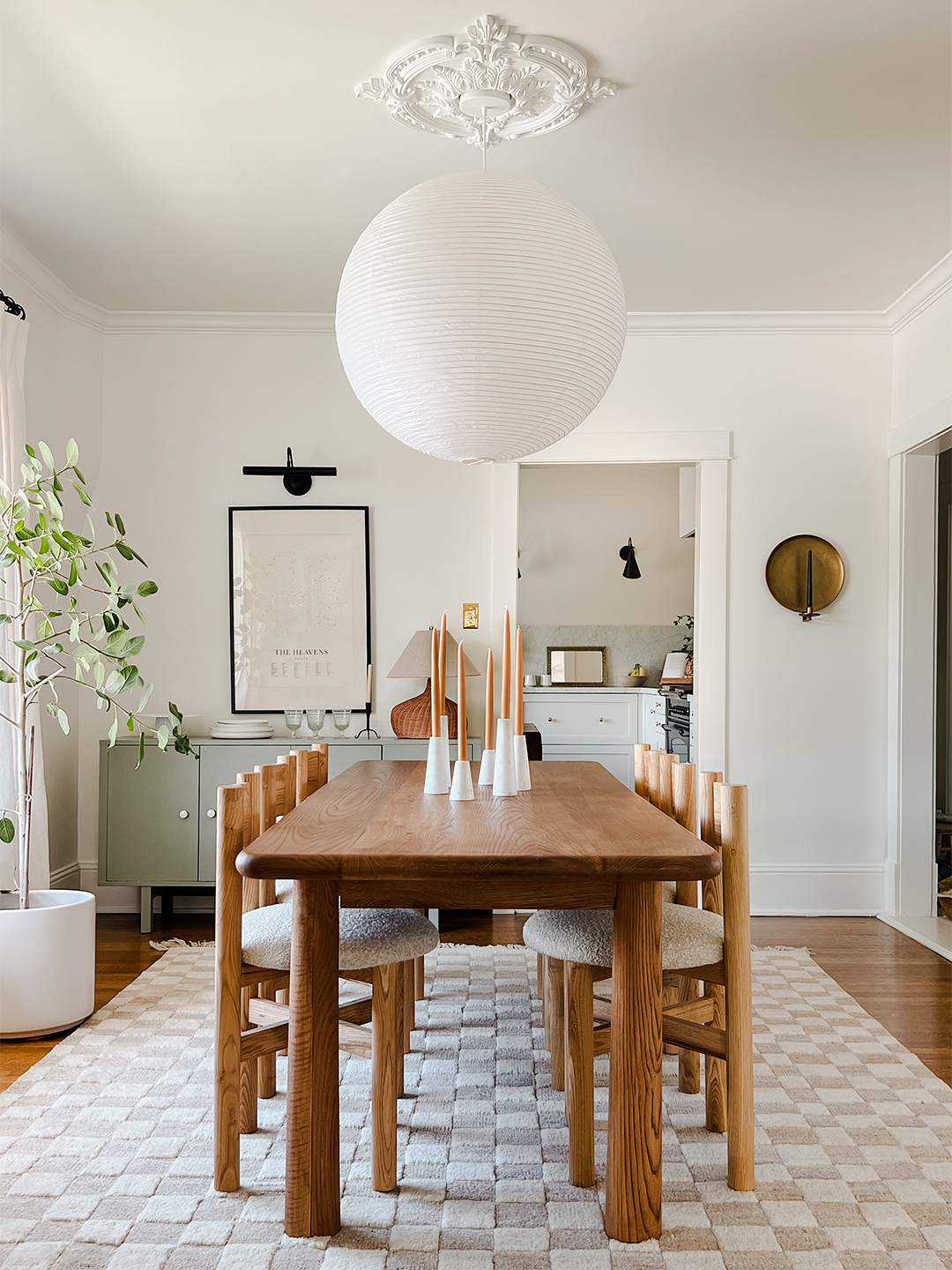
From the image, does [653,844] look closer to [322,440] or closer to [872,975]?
[872,975]

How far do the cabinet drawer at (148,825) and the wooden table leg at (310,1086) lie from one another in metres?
2.36

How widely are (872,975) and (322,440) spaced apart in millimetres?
3157

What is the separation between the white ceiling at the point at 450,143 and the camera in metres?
2.31

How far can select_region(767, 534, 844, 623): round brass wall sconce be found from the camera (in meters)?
4.30

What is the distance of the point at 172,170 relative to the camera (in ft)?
10.0

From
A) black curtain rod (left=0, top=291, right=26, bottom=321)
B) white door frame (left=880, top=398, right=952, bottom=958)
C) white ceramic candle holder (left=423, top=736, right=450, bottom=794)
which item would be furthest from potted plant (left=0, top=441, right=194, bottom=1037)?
white door frame (left=880, top=398, right=952, bottom=958)

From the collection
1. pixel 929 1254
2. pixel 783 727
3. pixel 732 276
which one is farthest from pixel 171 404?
pixel 929 1254

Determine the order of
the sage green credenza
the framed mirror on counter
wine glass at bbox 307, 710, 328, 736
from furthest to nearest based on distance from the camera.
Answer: the framed mirror on counter, wine glass at bbox 307, 710, 328, 736, the sage green credenza

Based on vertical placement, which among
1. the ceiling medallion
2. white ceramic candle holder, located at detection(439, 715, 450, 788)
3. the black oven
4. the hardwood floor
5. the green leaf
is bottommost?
the hardwood floor

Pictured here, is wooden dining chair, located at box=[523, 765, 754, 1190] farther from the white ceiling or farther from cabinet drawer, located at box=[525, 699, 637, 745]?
cabinet drawer, located at box=[525, 699, 637, 745]

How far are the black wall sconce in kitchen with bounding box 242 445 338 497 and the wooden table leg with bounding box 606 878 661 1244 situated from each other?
119 inches

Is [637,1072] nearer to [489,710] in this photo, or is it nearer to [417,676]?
[489,710]

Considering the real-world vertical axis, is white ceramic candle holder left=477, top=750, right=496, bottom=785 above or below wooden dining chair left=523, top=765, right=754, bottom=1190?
above

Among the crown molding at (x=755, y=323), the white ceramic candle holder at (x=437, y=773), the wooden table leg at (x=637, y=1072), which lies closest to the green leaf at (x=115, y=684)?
the white ceramic candle holder at (x=437, y=773)
